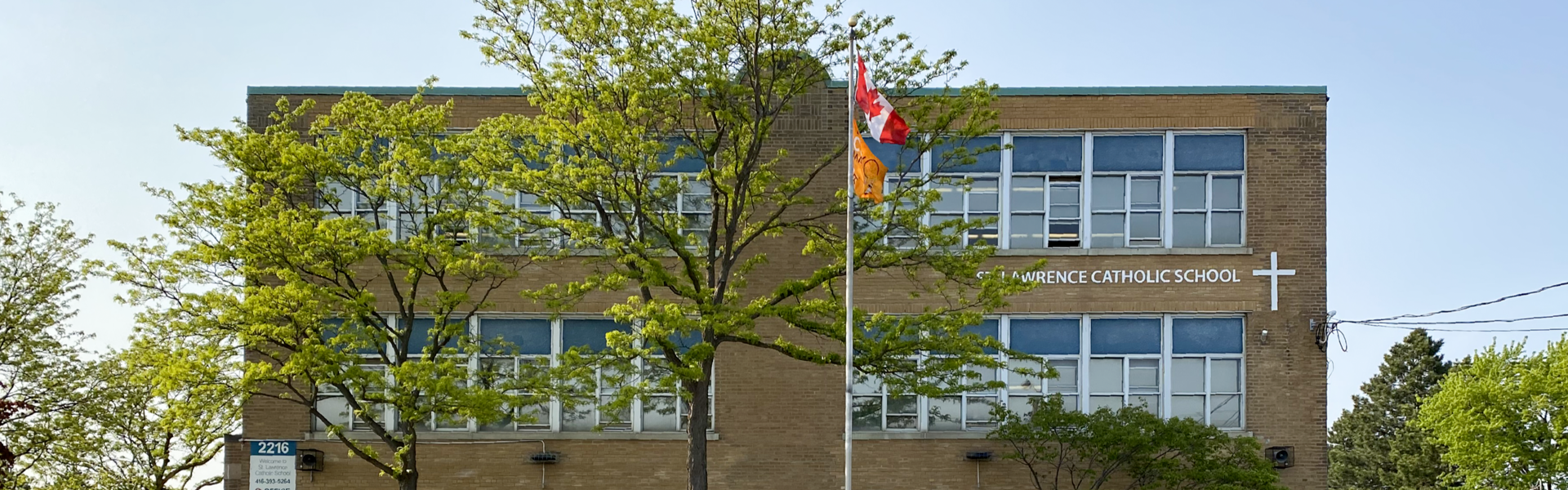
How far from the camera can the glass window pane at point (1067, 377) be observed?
2533 centimetres

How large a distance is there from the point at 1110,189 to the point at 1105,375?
3.21 m

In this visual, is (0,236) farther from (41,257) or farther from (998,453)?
(998,453)

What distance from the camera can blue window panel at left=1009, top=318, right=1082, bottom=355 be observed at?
2538 centimetres

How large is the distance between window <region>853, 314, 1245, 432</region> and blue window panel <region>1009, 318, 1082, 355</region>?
1 centimetres

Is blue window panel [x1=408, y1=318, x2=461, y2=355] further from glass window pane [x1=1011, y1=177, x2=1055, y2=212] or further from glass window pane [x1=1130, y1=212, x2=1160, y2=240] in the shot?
glass window pane [x1=1130, y1=212, x2=1160, y2=240]

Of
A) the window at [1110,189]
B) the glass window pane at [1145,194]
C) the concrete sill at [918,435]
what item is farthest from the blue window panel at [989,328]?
the glass window pane at [1145,194]

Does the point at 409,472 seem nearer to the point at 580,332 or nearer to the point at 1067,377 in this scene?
the point at 580,332

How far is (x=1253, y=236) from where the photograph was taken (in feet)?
82.9

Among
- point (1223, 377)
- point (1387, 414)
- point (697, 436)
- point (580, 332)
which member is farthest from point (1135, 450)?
point (1387, 414)

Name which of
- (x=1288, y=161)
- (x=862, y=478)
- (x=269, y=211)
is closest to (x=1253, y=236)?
(x=1288, y=161)

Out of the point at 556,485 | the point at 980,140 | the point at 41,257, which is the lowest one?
the point at 556,485

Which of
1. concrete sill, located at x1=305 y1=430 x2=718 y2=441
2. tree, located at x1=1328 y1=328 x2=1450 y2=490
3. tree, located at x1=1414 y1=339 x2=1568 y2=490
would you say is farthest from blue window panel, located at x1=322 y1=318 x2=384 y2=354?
tree, located at x1=1328 y1=328 x2=1450 y2=490

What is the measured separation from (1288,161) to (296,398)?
678 inches

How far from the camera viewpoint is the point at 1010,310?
82.9 feet
